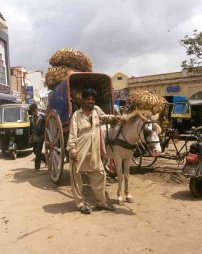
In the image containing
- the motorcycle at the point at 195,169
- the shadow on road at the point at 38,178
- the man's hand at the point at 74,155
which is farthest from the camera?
the shadow on road at the point at 38,178

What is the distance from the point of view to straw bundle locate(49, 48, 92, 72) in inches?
327

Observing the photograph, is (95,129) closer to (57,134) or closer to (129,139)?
(129,139)

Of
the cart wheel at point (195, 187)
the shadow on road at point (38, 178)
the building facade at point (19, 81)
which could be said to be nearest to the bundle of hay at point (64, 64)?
the shadow on road at point (38, 178)

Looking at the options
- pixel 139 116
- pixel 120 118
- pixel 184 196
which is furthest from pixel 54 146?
pixel 184 196

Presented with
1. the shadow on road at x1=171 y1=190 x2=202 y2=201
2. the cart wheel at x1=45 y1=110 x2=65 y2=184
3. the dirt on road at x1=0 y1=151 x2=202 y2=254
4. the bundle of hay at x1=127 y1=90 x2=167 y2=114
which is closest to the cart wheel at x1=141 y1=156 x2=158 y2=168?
the dirt on road at x1=0 y1=151 x2=202 y2=254

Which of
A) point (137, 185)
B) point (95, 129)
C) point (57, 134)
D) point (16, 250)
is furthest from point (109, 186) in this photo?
point (16, 250)

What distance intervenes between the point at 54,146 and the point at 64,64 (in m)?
1.86

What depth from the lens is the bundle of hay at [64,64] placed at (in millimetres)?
8203

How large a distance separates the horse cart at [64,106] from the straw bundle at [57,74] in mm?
145

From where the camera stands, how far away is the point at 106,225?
5.10 metres

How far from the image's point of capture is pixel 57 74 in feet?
26.9

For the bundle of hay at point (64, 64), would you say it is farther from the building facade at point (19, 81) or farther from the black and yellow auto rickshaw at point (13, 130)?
the building facade at point (19, 81)

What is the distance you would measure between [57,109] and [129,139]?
244 cm

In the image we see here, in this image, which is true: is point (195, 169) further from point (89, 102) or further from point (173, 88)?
point (173, 88)
